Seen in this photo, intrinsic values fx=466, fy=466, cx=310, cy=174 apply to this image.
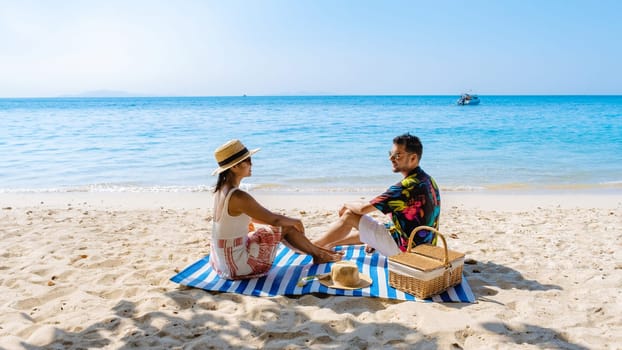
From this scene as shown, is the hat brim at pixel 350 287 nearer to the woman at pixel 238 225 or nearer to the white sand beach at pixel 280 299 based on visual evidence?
the white sand beach at pixel 280 299

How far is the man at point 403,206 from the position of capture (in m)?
4.37

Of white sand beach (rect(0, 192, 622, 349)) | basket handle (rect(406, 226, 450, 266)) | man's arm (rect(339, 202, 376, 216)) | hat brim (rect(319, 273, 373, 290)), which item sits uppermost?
man's arm (rect(339, 202, 376, 216))

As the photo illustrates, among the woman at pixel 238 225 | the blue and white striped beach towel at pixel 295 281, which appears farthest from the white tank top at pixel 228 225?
the blue and white striped beach towel at pixel 295 281

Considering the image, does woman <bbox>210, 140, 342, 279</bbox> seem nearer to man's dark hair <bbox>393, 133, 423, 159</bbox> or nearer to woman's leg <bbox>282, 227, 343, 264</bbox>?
woman's leg <bbox>282, 227, 343, 264</bbox>

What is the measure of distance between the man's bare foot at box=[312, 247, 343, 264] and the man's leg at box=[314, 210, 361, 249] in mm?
133

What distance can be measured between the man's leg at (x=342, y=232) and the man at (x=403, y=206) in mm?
12

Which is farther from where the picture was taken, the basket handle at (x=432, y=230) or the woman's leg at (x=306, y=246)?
the woman's leg at (x=306, y=246)

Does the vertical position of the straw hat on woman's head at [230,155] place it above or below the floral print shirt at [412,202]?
above

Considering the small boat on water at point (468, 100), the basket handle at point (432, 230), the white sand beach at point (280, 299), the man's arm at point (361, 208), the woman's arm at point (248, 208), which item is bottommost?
the white sand beach at point (280, 299)

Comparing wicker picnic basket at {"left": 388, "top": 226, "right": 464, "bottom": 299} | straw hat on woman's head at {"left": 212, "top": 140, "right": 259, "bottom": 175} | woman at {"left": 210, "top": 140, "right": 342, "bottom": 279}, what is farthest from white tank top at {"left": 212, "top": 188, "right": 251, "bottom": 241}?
wicker picnic basket at {"left": 388, "top": 226, "right": 464, "bottom": 299}

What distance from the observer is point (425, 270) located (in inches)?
148

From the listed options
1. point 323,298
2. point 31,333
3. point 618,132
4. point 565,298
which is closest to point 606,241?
point 565,298

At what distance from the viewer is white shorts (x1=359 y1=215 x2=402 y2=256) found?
4.61 m

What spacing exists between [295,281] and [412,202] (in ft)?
4.34
